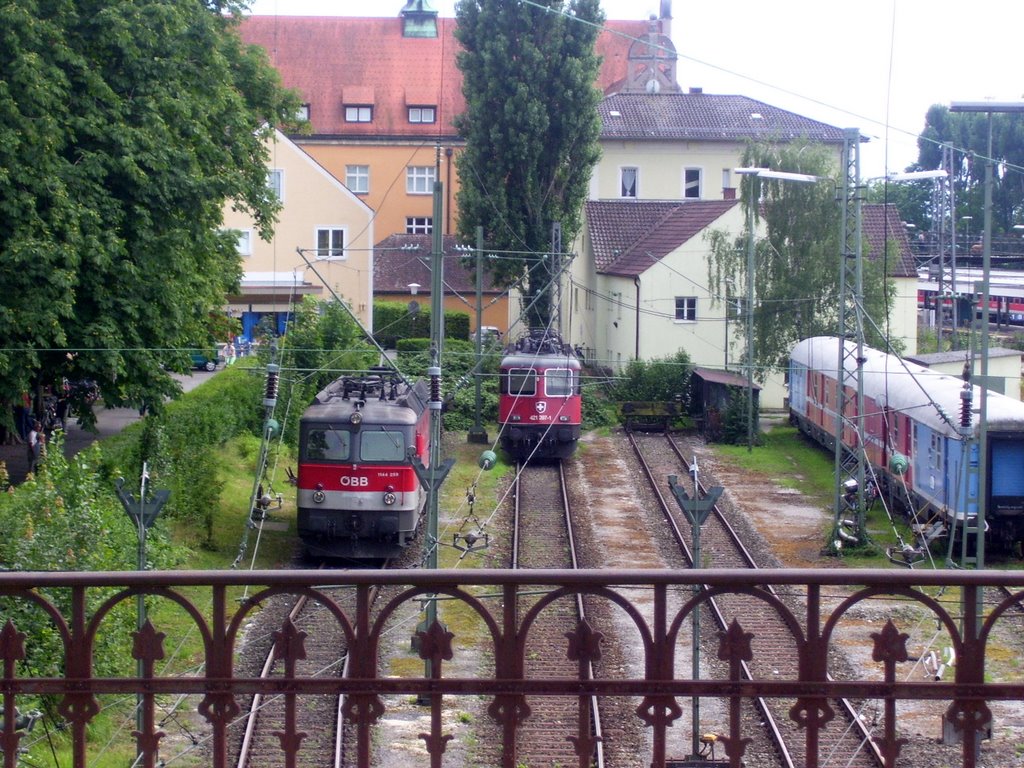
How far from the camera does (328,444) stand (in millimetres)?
18578

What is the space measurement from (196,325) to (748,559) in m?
9.86

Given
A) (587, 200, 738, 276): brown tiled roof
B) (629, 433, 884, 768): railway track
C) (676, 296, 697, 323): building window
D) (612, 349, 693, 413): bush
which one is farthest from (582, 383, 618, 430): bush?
(629, 433, 884, 768): railway track

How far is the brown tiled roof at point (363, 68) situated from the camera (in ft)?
198

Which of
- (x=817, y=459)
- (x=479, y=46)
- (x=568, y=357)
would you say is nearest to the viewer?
(x=568, y=357)

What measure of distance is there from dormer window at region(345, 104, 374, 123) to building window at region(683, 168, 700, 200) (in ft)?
52.9

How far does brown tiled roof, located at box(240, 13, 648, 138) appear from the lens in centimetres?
6028

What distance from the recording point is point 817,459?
1228 inches

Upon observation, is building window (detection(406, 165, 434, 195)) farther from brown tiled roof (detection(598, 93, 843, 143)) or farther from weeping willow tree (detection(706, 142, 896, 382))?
weeping willow tree (detection(706, 142, 896, 382))

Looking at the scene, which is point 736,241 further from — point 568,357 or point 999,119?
point 999,119

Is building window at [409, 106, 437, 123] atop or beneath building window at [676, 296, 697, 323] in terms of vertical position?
atop

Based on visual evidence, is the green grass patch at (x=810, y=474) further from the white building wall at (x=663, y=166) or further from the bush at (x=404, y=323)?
the white building wall at (x=663, y=166)

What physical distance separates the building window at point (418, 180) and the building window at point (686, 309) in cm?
2307

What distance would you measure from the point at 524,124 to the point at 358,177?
68.2ft

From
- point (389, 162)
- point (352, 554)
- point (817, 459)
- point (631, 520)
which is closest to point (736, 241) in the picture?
point (817, 459)
